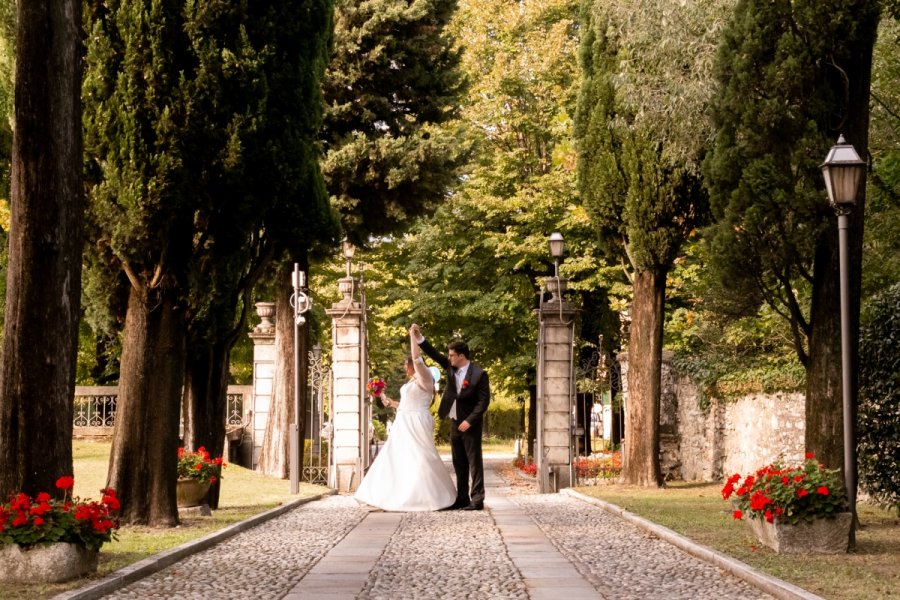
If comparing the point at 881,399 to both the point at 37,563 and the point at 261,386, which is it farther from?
the point at 261,386

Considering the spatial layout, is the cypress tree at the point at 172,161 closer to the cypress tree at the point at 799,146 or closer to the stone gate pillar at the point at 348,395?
the cypress tree at the point at 799,146

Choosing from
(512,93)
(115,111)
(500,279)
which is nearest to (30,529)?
(115,111)

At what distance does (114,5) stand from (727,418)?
13.9 m

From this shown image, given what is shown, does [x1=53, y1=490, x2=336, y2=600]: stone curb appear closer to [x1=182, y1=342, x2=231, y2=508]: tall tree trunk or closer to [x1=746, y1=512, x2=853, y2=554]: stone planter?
[x1=182, y1=342, x2=231, y2=508]: tall tree trunk

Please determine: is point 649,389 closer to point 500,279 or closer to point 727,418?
point 727,418

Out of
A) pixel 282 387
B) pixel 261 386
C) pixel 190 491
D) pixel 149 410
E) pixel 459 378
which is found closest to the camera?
pixel 149 410

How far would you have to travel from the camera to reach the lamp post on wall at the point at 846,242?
1000cm

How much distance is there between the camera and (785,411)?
18.5m

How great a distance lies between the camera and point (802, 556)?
942cm

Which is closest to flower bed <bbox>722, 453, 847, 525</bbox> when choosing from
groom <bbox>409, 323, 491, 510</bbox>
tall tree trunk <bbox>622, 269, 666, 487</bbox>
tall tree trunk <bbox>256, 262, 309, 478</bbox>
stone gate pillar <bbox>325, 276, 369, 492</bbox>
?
groom <bbox>409, 323, 491, 510</bbox>

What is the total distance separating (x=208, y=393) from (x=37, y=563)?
23.2 ft

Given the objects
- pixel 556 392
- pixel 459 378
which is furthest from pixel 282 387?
pixel 459 378

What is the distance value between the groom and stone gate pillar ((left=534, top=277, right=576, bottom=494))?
5.54 metres

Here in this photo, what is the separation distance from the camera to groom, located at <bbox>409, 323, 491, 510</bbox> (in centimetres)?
1467
